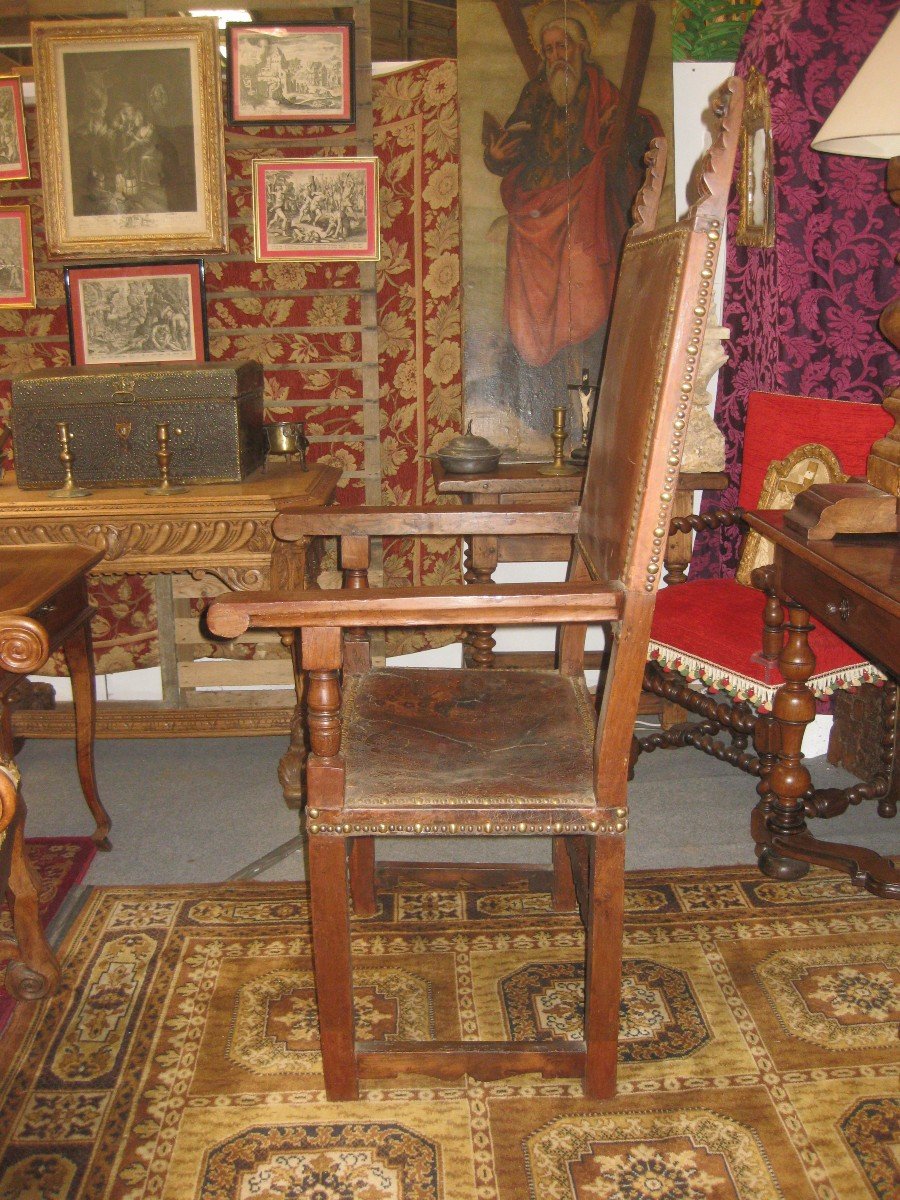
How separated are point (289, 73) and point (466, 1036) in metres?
2.68

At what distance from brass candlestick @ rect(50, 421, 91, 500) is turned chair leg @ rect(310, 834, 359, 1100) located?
58.6 inches

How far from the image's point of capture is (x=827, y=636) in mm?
2475

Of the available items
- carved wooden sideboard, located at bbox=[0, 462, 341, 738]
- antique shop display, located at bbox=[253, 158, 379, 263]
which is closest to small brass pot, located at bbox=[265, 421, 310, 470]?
carved wooden sideboard, located at bbox=[0, 462, 341, 738]

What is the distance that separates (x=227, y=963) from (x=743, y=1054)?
1.04 metres

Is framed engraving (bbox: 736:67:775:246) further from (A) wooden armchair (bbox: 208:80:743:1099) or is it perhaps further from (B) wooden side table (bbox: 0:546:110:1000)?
(B) wooden side table (bbox: 0:546:110:1000)

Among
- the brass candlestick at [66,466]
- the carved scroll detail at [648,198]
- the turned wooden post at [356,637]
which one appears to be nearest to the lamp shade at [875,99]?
the carved scroll detail at [648,198]

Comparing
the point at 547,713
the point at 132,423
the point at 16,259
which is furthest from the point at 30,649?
the point at 16,259

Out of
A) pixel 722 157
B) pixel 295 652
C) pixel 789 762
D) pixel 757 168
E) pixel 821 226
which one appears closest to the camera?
pixel 722 157

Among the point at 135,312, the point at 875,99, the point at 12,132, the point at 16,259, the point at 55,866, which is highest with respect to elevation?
the point at 12,132

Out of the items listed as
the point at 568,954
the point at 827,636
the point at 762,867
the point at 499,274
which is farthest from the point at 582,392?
the point at 568,954

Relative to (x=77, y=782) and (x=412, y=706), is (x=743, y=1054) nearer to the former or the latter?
(x=412, y=706)

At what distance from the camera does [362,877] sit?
2264 mm

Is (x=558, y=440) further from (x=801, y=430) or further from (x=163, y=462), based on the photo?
(x=163, y=462)

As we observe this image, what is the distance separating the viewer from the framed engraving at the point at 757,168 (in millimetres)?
3059
